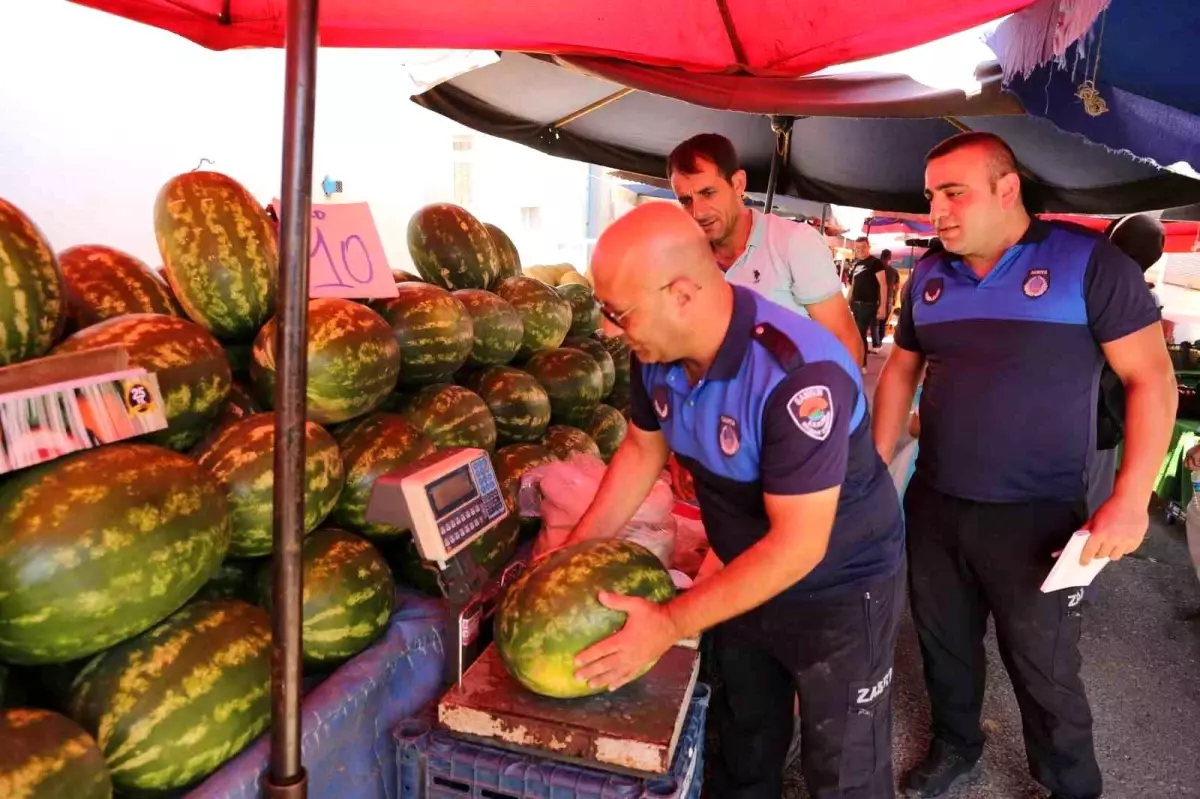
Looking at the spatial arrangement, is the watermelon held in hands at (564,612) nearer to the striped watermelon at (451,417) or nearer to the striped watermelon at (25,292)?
the striped watermelon at (451,417)

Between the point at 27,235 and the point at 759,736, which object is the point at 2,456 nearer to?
the point at 27,235

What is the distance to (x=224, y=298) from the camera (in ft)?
5.91

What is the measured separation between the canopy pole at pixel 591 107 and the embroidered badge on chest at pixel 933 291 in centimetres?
242

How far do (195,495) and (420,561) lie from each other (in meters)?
0.67

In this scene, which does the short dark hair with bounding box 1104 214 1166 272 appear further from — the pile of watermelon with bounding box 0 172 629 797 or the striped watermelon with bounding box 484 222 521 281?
the pile of watermelon with bounding box 0 172 629 797

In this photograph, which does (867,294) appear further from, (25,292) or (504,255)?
(25,292)

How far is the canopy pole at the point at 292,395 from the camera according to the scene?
912 millimetres

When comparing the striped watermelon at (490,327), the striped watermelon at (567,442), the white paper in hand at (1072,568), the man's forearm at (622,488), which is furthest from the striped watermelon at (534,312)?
the white paper in hand at (1072,568)

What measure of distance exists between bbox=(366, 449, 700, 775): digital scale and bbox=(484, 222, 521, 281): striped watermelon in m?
1.71

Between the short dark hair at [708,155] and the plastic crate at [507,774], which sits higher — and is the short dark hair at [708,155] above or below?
above

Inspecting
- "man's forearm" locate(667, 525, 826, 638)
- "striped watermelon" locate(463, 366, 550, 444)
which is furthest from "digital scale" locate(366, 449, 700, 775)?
"striped watermelon" locate(463, 366, 550, 444)

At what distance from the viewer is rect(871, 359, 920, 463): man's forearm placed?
2.56 metres

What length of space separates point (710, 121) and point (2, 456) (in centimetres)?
455

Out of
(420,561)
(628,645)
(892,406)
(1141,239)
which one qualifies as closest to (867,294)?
(1141,239)
